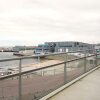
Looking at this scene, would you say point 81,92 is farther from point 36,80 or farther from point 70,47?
point 70,47

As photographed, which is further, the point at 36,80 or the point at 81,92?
the point at 81,92

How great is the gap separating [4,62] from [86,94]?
8.97 feet

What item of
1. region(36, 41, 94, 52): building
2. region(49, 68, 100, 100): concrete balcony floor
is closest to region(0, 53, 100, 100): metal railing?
region(49, 68, 100, 100): concrete balcony floor

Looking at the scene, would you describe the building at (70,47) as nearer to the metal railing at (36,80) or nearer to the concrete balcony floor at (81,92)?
the metal railing at (36,80)

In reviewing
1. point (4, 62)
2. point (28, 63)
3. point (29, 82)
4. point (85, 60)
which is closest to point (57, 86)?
point (29, 82)

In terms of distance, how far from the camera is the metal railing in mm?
4848

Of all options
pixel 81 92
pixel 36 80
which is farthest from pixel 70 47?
pixel 36 80

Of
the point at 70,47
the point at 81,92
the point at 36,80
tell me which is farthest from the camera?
the point at 70,47

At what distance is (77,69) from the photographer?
922cm

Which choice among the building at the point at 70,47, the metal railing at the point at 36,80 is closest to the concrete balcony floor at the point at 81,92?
the metal railing at the point at 36,80

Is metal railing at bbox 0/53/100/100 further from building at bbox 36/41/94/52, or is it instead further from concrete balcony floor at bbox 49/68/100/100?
building at bbox 36/41/94/52

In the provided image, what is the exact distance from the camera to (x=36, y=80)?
6.00 metres

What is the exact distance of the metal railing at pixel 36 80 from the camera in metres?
4.85

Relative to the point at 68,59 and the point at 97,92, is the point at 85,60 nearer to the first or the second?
the point at 68,59
